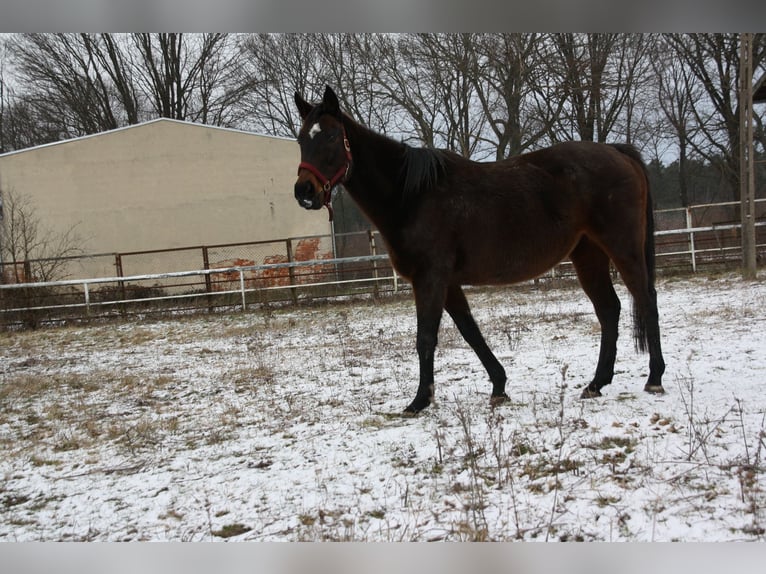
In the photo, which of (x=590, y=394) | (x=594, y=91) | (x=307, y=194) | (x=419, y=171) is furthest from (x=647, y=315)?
(x=594, y=91)

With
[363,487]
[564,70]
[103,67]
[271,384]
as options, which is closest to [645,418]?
[363,487]

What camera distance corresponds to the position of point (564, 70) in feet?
34.8

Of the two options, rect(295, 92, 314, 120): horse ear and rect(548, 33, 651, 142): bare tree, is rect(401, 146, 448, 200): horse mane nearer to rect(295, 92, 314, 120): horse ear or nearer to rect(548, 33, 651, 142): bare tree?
rect(295, 92, 314, 120): horse ear

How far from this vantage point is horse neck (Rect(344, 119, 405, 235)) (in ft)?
11.9

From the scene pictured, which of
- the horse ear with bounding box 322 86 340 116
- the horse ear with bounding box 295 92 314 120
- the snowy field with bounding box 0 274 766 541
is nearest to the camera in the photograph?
the snowy field with bounding box 0 274 766 541

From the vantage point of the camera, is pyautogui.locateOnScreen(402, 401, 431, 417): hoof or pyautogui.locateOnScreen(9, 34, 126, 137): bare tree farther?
pyautogui.locateOnScreen(9, 34, 126, 137): bare tree

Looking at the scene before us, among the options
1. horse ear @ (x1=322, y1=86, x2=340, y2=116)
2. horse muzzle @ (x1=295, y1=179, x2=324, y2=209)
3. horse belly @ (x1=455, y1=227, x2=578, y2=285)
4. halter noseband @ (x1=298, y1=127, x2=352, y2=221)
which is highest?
horse ear @ (x1=322, y1=86, x2=340, y2=116)

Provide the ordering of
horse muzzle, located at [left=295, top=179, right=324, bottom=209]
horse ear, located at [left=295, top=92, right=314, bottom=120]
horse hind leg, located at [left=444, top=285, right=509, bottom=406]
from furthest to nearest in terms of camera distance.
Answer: horse hind leg, located at [left=444, top=285, right=509, bottom=406] → horse ear, located at [left=295, top=92, right=314, bottom=120] → horse muzzle, located at [left=295, top=179, right=324, bottom=209]

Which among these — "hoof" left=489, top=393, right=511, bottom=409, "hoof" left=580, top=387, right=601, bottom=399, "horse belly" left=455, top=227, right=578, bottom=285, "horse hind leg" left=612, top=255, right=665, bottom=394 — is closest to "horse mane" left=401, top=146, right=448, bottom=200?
"horse belly" left=455, top=227, right=578, bottom=285

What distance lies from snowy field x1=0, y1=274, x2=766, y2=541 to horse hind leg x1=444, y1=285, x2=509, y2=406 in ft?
0.62

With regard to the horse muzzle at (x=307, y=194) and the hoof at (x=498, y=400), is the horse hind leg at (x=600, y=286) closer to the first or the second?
the hoof at (x=498, y=400)

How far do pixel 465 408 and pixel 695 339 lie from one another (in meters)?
3.17

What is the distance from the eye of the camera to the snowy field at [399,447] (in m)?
2.06

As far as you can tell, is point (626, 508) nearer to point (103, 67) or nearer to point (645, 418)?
point (645, 418)
